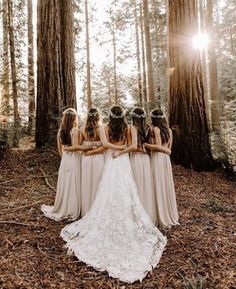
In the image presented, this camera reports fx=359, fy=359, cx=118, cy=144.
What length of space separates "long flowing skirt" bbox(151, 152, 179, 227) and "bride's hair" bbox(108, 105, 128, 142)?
71cm

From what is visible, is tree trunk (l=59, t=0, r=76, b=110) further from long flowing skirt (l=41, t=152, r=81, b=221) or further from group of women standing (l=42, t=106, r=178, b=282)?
long flowing skirt (l=41, t=152, r=81, b=221)

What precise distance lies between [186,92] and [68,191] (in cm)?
466

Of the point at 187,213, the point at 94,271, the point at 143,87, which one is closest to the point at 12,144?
the point at 187,213

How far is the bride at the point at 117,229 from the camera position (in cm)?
429

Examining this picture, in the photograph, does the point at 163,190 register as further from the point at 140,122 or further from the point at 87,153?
the point at 87,153

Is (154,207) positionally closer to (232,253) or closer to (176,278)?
(232,253)

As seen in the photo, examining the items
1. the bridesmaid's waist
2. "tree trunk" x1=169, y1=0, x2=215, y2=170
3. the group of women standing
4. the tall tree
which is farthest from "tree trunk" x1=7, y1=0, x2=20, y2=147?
the bridesmaid's waist

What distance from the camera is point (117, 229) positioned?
4.80 m

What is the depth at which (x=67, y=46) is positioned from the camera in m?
11.0

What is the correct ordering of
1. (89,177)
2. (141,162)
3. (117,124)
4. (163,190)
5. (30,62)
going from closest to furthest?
(117,124), (141,162), (163,190), (89,177), (30,62)

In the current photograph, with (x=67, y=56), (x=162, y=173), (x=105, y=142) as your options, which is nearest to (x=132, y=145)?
(x=105, y=142)

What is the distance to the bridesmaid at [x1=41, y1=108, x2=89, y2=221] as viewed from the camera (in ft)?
20.2

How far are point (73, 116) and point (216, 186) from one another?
4081 mm


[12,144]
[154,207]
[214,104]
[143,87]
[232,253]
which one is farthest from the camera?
[143,87]
